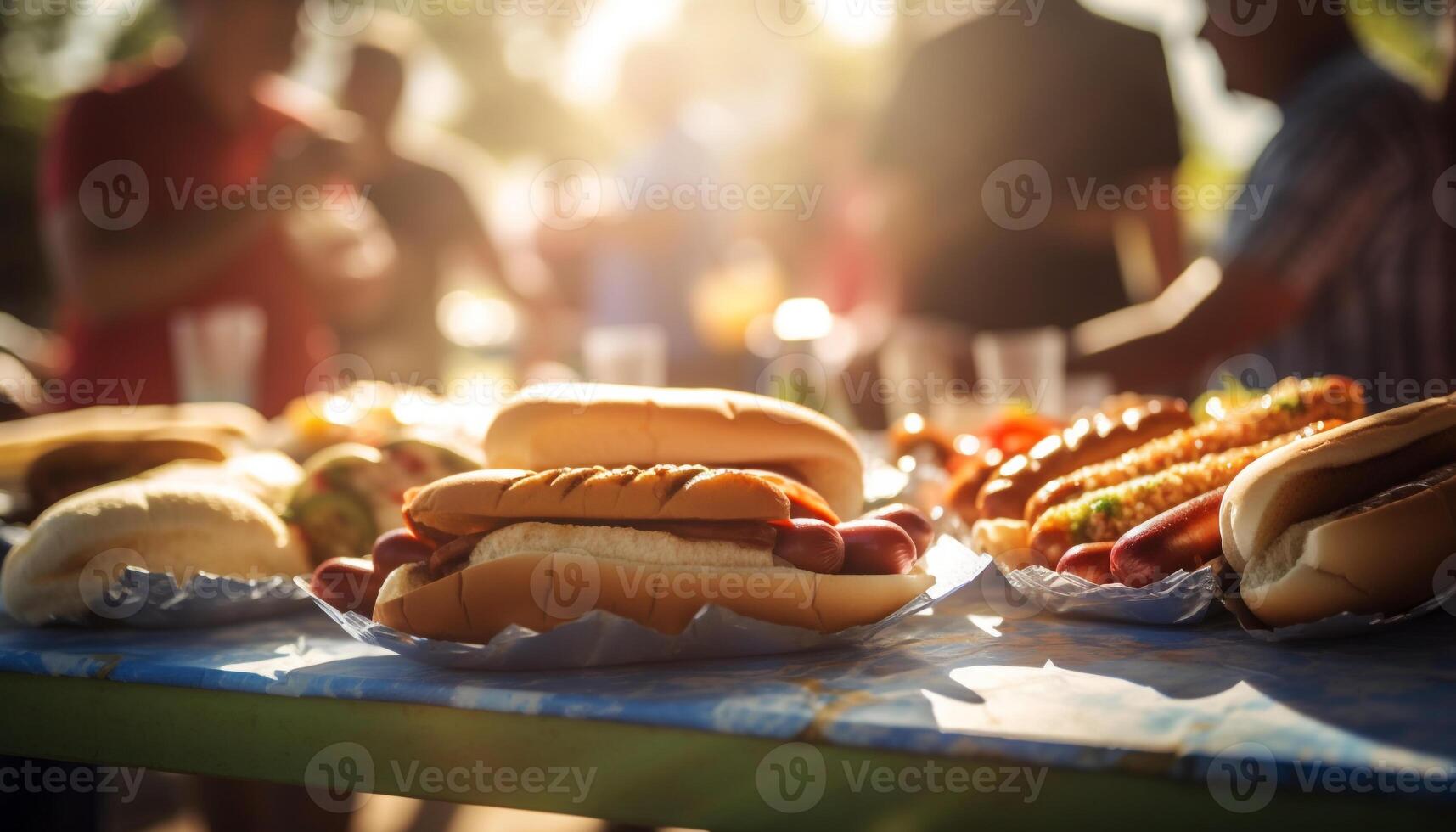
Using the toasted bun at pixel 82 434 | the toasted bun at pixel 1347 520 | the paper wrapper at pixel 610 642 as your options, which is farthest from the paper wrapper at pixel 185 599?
the toasted bun at pixel 1347 520

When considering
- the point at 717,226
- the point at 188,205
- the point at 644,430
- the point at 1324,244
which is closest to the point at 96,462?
the point at 644,430

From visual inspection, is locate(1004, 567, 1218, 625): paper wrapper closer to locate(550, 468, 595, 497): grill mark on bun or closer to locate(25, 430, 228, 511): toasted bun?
locate(550, 468, 595, 497): grill mark on bun

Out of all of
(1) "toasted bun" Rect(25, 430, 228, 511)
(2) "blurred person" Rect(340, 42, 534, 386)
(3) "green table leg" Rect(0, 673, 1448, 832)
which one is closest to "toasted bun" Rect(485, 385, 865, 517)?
(3) "green table leg" Rect(0, 673, 1448, 832)

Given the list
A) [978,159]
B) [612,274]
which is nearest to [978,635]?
[978,159]

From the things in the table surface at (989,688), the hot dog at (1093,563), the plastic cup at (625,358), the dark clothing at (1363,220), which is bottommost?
the table surface at (989,688)

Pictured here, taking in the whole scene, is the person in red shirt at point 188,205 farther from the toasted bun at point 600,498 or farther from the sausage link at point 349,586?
the toasted bun at point 600,498
